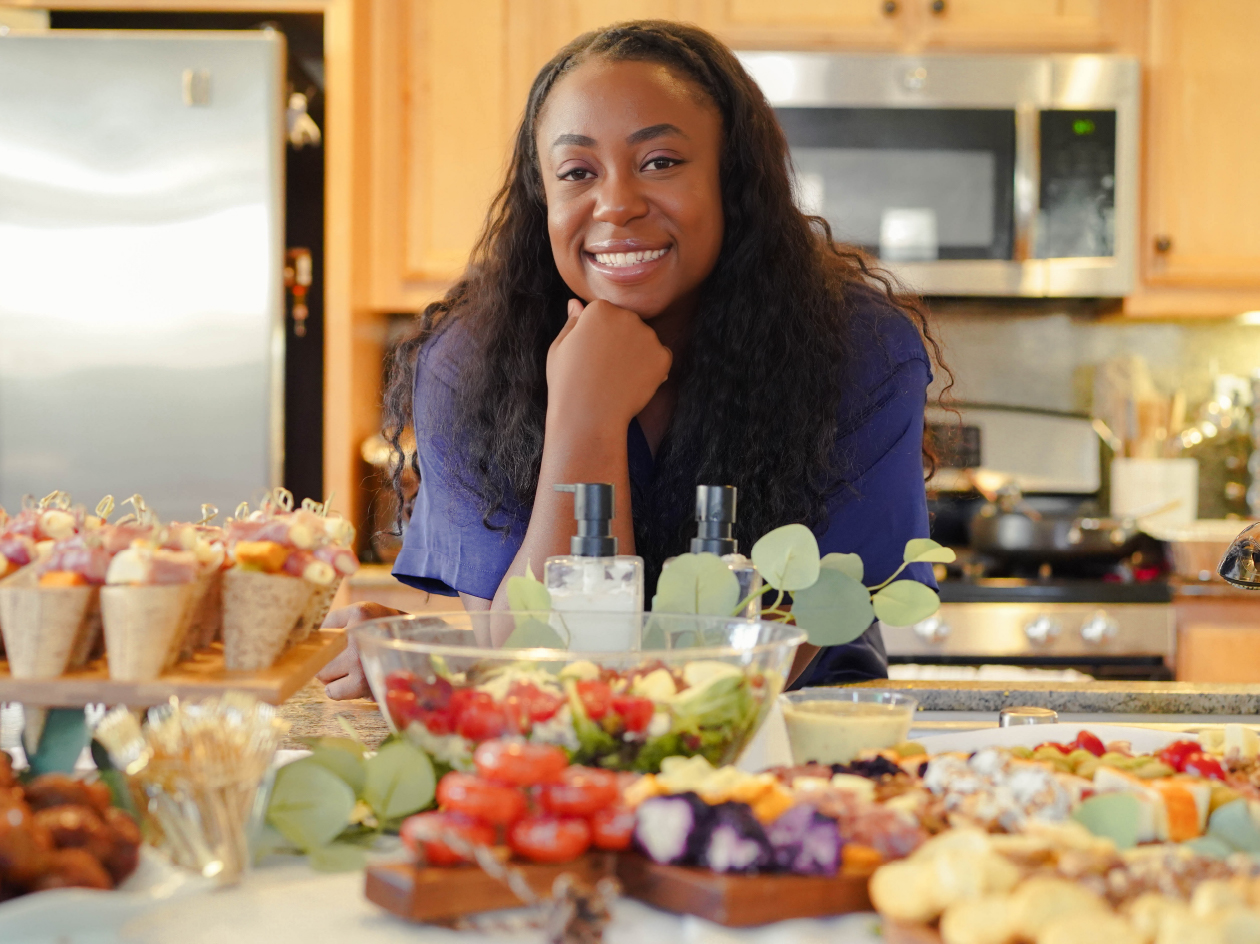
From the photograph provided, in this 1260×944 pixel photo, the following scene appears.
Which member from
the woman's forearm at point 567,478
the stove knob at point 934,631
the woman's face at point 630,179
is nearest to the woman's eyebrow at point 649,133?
the woman's face at point 630,179

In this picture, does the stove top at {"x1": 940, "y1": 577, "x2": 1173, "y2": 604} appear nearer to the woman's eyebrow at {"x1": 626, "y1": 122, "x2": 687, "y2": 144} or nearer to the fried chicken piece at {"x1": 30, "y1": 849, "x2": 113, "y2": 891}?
the woman's eyebrow at {"x1": 626, "y1": 122, "x2": 687, "y2": 144}

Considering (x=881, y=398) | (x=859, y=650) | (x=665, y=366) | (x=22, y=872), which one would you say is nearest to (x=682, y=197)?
(x=665, y=366)

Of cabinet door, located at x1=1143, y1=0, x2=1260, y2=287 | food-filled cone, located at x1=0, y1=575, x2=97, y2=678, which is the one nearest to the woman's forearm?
food-filled cone, located at x1=0, y1=575, x2=97, y2=678

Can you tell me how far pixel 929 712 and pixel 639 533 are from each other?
0.36m

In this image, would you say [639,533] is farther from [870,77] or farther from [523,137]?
[870,77]

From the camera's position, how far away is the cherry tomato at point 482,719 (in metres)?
0.66

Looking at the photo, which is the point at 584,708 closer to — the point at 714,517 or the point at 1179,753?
the point at 714,517

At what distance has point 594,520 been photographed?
0.80m

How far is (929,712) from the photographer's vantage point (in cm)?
126

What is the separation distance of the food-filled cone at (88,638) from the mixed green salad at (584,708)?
172mm

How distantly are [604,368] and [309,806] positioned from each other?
69 centimetres

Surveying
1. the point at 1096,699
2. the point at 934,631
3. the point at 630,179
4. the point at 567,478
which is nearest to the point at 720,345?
the point at 630,179

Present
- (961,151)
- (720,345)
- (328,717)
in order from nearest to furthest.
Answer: (328,717), (720,345), (961,151)

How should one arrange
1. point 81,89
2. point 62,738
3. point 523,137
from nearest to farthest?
point 62,738
point 523,137
point 81,89
